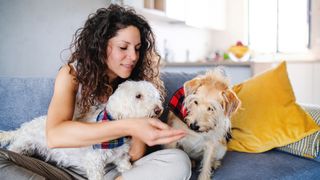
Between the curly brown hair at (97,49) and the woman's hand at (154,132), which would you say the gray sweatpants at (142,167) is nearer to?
the woman's hand at (154,132)

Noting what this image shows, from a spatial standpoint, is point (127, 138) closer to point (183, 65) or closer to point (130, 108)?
point (130, 108)

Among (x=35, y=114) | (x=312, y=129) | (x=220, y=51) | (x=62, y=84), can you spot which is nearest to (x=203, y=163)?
(x=312, y=129)

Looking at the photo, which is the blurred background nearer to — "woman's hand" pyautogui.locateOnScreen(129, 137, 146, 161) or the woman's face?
the woman's face

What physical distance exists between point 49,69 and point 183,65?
1.59 m

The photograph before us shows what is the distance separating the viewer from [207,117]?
5.05ft

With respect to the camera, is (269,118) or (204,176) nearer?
(204,176)

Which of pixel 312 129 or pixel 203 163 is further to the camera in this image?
pixel 312 129

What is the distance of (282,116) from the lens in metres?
1.84

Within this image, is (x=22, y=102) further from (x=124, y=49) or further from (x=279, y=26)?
(x=279, y=26)

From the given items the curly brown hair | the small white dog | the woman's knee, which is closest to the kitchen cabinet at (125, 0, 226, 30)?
the curly brown hair

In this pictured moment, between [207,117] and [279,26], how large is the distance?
4.15 meters

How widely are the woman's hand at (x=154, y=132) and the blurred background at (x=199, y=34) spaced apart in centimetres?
155

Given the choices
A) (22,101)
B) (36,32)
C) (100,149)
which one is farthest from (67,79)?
(36,32)

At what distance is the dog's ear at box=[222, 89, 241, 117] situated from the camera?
1.54m
